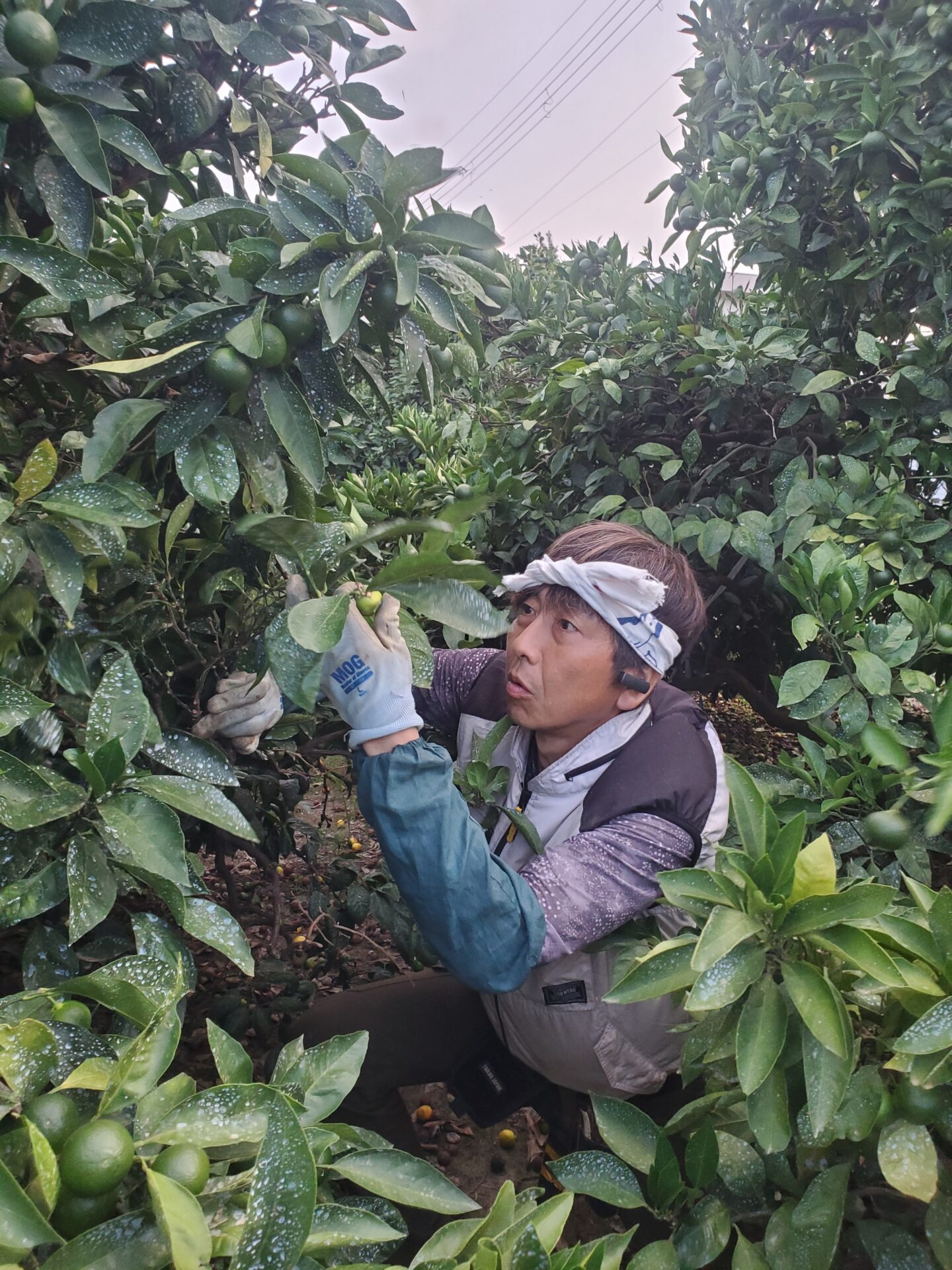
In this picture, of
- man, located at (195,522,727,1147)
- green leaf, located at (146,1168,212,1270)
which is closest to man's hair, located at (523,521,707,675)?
man, located at (195,522,727,1147)

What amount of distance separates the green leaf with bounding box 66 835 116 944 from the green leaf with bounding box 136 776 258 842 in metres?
0.08

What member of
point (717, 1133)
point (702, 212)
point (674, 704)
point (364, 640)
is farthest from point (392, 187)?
point (702, 212)

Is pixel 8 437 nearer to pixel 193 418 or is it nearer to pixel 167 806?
pixel 193 418

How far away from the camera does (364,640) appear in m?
1.17

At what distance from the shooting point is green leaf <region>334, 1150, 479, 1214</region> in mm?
782

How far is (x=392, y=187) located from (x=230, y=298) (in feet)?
0.84

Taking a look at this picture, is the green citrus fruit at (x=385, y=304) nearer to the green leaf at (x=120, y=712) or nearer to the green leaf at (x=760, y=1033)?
the green leaf at (x=120, y=712)

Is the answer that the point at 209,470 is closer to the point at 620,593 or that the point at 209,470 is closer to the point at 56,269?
the point at 56,269

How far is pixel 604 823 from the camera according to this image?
1413 mm

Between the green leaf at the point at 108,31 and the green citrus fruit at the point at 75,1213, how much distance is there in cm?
127

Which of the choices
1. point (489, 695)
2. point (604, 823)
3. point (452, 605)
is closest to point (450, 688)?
point (489, 695)

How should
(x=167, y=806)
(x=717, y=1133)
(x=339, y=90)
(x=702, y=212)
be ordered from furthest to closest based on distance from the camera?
(x=702, y=212)
(x=339, y=90)
(x=717, y=1133)
(x=167, y=806)

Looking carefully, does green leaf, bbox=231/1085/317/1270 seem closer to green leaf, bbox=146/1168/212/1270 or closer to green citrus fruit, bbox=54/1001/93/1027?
green leaf, bbox=146/1168/212/1270

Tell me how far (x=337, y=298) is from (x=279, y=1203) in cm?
92
